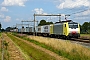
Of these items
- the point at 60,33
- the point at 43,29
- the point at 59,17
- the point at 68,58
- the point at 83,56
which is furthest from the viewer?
the point at 43,29

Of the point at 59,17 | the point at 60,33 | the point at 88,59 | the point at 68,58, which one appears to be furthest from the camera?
the point at 59,17

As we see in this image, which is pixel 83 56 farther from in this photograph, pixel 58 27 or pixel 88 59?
pixel 58 27

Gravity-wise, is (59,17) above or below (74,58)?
above

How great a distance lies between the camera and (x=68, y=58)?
57.2 ft

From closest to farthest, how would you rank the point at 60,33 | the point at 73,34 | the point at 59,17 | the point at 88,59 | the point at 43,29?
1. the point at 88,59
2. the point at 73,34
3. the point at 60,33
4. the point at 59,17
5. the point at 43,29

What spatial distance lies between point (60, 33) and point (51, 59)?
30.0 m

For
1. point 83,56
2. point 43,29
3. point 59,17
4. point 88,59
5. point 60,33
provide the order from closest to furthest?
point 88,59
point 83,56
point 60,33
point 59,17
point 43,29

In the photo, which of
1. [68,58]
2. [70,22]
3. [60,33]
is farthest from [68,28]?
[68,58]

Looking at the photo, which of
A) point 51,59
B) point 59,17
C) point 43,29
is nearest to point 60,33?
point 59,17

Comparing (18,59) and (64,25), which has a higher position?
(64,25)

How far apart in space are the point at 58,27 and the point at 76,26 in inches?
269

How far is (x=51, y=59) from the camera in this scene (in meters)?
17.0

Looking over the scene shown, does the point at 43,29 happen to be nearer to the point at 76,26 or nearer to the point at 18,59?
the point at 76,26

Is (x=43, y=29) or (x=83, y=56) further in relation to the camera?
(x=43, y=29)
